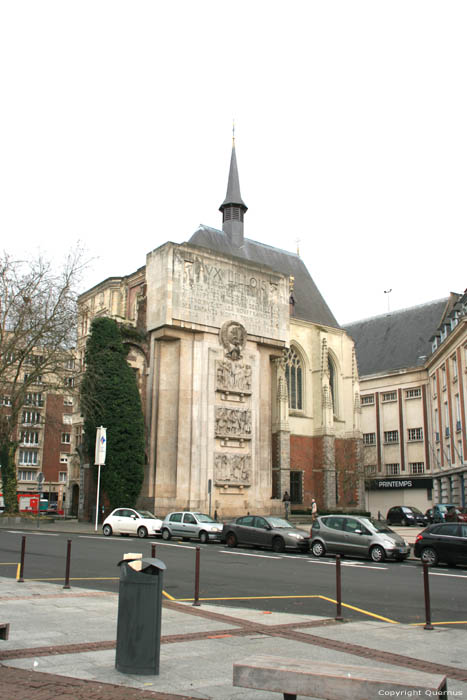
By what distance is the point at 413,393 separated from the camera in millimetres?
60062

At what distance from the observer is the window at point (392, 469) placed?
6047cm

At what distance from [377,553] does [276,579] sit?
23.0 feet

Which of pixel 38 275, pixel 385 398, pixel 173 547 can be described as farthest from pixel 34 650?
pixel 385 398

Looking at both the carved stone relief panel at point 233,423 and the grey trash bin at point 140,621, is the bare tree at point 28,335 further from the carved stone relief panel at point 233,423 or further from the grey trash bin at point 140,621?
the grey trash bin at point 140,621

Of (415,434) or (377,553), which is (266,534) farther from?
(415,434)

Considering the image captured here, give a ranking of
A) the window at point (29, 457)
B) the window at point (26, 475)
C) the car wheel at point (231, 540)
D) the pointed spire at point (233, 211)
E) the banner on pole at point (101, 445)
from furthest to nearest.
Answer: the window at point (29, 457) < the window at point (26, 475) < the pointed spire at point (233, 211) < the banner on pole at point (101, 445) < the car wheel at point (231, 540)

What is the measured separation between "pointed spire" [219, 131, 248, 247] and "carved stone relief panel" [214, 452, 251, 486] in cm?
1983

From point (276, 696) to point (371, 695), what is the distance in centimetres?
159

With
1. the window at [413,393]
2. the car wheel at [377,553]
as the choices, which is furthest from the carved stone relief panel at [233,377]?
the window at [413,393]

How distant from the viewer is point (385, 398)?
62.6 meters

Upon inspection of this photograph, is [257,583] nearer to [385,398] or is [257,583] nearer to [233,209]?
[233,209]

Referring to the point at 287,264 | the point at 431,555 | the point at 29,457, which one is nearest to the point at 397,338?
the point at 287,264

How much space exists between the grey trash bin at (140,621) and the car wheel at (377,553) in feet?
51.2

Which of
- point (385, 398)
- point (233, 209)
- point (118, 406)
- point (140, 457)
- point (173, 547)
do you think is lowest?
point (173, 547)
